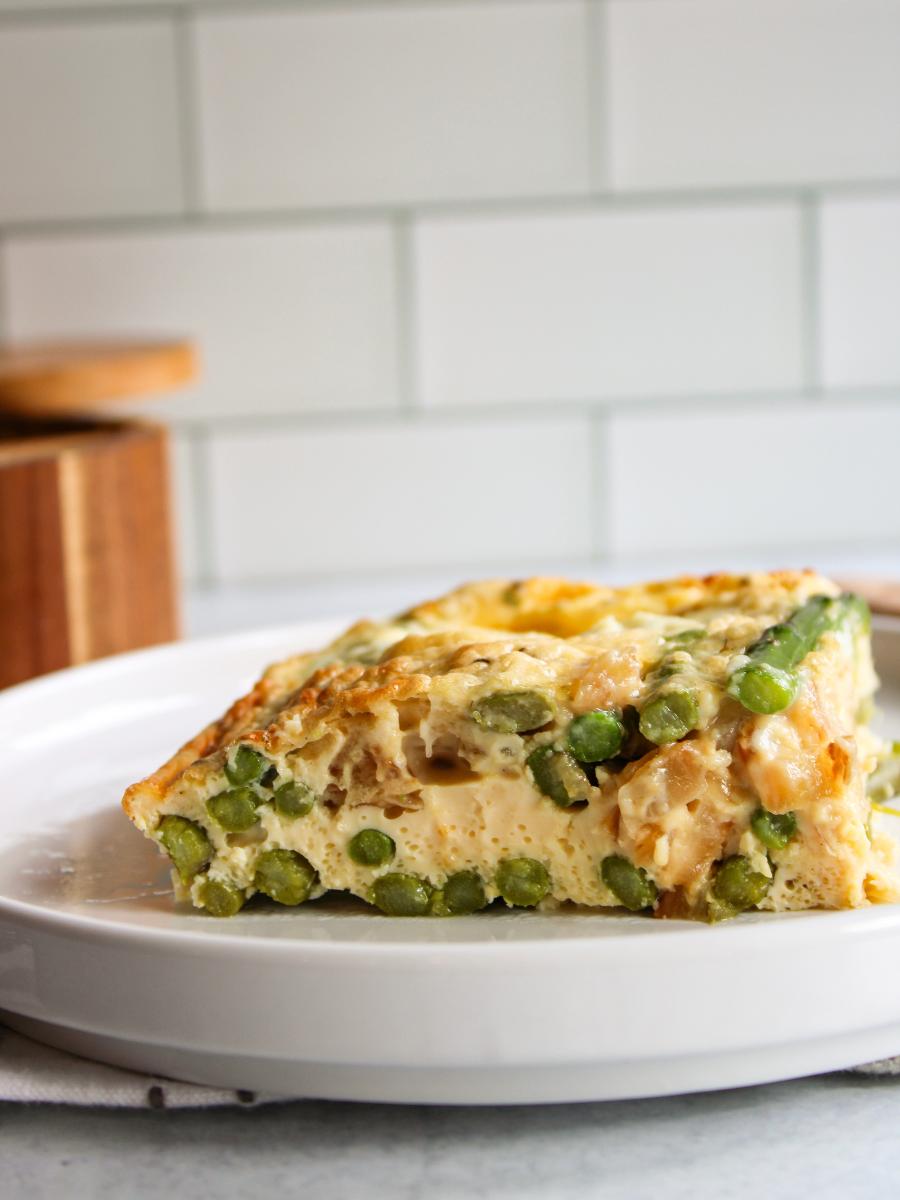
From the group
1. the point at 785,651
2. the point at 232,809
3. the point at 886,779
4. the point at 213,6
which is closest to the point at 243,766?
the point at 232,809

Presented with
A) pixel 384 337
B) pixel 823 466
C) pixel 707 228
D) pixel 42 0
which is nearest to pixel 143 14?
pixel 42 0

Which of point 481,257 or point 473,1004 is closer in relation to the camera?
point 473,1004

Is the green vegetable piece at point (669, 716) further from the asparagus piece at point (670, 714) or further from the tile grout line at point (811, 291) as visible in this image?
the tile grout line at point (811, 291)

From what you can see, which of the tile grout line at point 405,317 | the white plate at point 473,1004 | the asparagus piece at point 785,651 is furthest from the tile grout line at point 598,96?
the white plate at point 473,1004

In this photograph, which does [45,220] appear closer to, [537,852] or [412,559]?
[412,559]

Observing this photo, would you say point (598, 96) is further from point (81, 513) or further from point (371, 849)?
point (371, 849)
